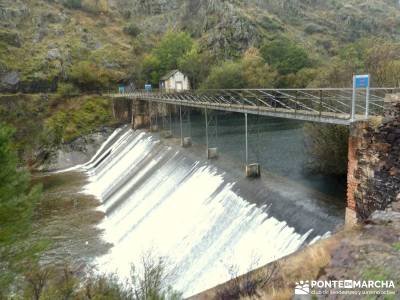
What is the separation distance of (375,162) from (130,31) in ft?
274

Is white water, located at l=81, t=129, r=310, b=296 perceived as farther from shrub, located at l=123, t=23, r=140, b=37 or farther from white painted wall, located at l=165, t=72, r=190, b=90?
shrub, located at l=123, t=23, r=140, b=37

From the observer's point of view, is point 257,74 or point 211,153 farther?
point 257,74

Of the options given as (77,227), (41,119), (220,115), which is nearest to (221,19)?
(220,115)

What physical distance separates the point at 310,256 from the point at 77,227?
19.9m

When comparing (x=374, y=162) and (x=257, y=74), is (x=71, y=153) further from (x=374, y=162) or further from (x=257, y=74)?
(x=374, y=162)

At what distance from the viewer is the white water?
14.4 meters

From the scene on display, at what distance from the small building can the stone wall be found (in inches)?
2102

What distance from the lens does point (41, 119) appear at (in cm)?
5150

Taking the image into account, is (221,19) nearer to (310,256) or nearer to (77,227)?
(77,227)

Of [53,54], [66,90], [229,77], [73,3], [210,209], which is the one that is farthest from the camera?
[73,3]

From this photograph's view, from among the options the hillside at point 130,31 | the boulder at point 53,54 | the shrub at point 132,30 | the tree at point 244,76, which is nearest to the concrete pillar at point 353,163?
the tree at point 244,76

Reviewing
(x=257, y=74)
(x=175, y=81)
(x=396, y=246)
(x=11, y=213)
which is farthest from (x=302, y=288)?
(x=175, y=81)

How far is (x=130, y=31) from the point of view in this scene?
86625mm

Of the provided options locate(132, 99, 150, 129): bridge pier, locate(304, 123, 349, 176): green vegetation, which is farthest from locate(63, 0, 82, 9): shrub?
locate(304, 123, 349, 176): green vegetation
